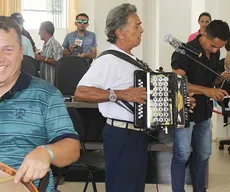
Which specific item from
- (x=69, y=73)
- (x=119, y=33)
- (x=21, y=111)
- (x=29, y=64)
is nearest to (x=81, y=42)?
(x=69, y=73)

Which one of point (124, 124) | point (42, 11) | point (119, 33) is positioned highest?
point (42, 11)

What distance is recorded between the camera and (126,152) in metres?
2.65

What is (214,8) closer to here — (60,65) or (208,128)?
(60,65)

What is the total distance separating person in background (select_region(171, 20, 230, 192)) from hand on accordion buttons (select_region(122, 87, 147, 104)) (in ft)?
2.40

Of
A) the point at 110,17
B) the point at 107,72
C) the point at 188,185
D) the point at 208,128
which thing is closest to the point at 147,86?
the point at 107,72

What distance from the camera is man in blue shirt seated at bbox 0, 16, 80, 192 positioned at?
1.59m

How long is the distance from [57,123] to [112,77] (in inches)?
41.0

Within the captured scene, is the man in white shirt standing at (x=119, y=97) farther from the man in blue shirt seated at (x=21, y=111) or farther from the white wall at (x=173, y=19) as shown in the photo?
the white wall at (x=173, y=19)

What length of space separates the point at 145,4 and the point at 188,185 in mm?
5106

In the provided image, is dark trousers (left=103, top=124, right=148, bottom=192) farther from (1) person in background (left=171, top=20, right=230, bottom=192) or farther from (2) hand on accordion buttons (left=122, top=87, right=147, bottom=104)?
(1) person in background (left=171, top=20, right=230, bottom=192)

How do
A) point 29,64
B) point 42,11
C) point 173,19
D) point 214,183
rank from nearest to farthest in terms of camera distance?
point 214,183 → point 29,64 → point 173,19 → point 42,11

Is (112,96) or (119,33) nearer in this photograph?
(112,96)

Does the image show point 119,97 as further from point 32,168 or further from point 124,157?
point 32,168

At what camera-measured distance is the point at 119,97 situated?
257 centimetres
